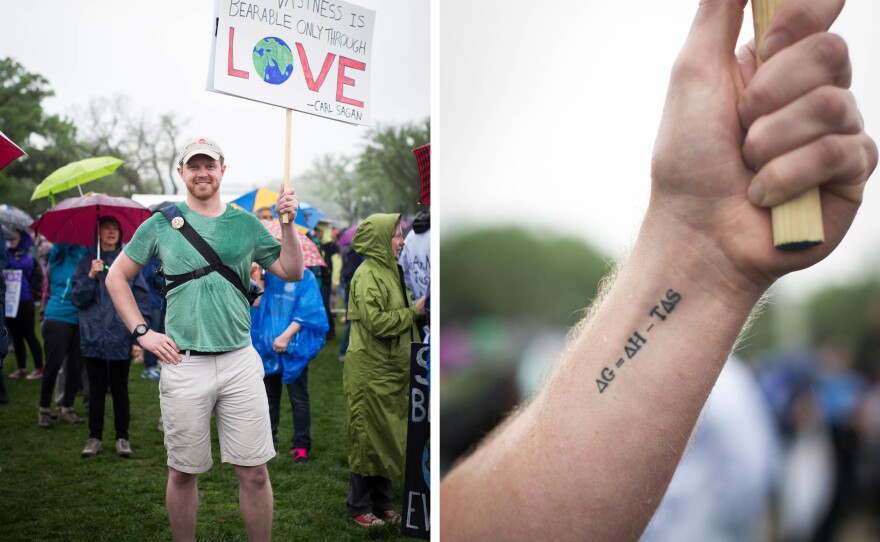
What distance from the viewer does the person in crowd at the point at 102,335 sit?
4.00 m

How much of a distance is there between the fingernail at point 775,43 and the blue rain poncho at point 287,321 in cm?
316

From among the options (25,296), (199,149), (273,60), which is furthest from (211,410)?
(25,296)

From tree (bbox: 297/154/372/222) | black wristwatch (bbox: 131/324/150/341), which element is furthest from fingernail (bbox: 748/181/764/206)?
tree (bbox: 297/154/372/222)

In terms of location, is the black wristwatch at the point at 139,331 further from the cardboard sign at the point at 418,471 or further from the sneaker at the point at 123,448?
the sneaker at the point at 123,448

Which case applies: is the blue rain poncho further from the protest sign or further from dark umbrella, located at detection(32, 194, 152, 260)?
the protest sign

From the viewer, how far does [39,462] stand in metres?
4.00

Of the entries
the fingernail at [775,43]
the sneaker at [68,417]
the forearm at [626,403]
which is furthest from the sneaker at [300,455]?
the fingernail at [775,43]

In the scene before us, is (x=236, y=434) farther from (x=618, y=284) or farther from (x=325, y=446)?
(x=325, y=446)

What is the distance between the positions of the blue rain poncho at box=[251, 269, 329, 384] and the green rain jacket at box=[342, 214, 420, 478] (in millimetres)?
716

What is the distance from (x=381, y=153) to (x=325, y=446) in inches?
693

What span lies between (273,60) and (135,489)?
226cm

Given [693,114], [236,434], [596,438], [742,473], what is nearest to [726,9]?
[693,114]

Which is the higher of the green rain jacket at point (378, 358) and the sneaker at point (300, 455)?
the green rain jacket at point (378, 358)

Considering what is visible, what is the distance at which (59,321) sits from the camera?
4.70 metres
